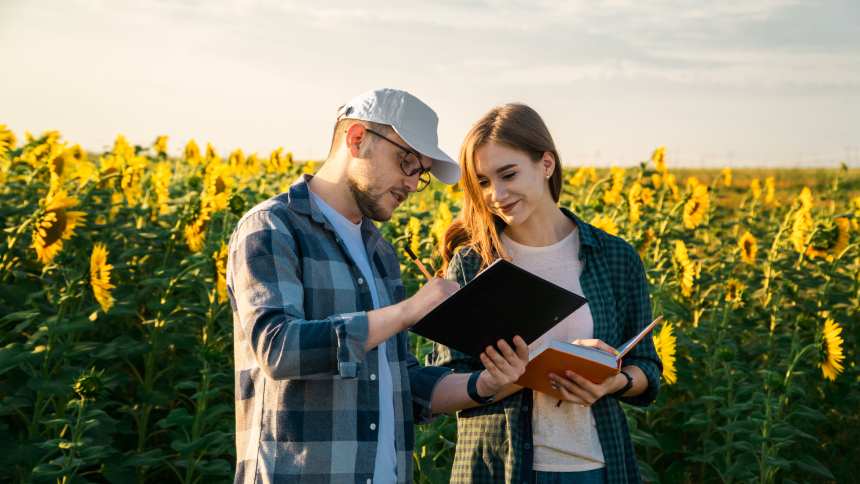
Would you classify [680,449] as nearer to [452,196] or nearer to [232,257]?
[452,196]

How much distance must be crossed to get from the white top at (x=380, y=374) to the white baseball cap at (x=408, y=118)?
0.23 metres

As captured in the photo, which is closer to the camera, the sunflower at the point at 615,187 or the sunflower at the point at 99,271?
the sunflower at the point at 99,271

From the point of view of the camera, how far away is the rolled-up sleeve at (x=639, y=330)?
9.61ft

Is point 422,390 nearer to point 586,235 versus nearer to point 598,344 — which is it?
point 598,344

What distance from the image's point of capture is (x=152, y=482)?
4.89 meters

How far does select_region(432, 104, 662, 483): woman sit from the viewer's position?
2770mm

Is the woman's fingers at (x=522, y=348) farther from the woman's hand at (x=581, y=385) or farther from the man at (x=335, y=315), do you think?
the woman's hand at (x=581, y=385)

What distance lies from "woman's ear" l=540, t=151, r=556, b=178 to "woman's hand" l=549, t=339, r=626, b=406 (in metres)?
0.62

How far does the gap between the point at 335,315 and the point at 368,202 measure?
29cm

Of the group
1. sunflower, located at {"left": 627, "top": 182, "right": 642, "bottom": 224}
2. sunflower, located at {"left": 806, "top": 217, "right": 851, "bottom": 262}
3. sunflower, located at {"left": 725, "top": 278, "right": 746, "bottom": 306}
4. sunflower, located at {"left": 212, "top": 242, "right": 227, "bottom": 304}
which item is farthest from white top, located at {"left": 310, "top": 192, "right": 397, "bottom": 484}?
sunflower, located at {"left": 806, "top": 217, "right": 851, "bottom": 262}

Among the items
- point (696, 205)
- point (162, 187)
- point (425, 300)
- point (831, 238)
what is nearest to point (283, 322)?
point (425, 300)

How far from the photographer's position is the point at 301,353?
1963mm

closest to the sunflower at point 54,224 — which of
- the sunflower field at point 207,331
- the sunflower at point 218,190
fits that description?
the sunflower field at point 207,331

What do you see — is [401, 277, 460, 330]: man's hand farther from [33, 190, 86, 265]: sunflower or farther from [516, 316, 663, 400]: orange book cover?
[33, 190, 86, 265]: sunflower
